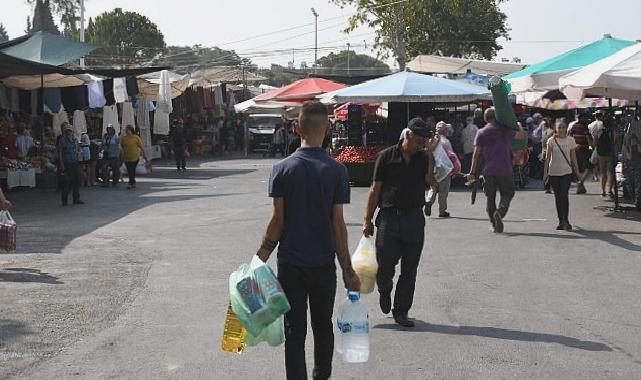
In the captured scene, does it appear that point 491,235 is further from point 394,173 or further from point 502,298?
point 394,173

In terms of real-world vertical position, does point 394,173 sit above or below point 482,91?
below

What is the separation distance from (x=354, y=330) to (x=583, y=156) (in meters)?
18.4

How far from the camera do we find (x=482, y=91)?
22.7 meters

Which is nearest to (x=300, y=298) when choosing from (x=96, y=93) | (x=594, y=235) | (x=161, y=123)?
(x=594, y=235)

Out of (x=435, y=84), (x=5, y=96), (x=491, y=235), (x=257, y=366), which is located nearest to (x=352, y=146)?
(x=435, y=84)

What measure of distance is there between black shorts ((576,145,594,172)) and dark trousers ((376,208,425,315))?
15.9m

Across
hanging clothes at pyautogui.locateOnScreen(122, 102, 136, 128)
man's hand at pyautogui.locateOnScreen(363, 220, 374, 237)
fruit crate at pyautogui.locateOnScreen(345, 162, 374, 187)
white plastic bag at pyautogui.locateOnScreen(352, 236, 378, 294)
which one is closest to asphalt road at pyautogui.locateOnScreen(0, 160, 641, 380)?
white plastic bag at pyautogui.locateOnScreen(352, 236, 378, 294)

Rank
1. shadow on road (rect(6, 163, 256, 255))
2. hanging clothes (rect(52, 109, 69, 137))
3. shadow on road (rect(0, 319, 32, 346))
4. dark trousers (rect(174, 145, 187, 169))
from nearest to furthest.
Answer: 1. shadow on road (rect(0, 319, 32, 346))
2. shadow on road (rect(6, 163, 256, 255))
3. hanging clothes (rect(52, 109, 69, 137))
4. dark trousers (rect(174, 145, 187, 169))

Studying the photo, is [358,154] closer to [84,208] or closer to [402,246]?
[84,208]

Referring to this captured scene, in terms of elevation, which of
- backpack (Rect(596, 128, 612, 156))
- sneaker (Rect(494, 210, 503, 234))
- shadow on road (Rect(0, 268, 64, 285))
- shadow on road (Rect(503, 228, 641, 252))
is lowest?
shadow on road (Rect(0, 268, 64, 285))

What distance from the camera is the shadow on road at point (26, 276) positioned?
34.0 feet

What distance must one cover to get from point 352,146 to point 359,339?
18975 mm

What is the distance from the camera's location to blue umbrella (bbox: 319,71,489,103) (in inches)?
861

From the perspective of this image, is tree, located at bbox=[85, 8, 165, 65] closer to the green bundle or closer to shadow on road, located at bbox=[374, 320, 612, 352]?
the green bundle
